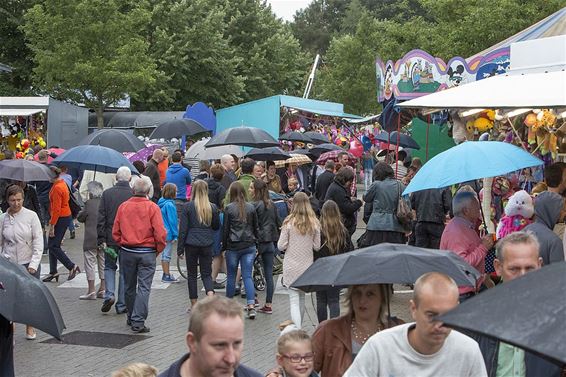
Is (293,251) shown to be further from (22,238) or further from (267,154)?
(267,154)

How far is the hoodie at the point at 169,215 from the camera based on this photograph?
15.1 metres

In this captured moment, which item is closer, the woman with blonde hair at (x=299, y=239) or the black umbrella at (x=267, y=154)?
the woman with blonde hair at (x=299, y=239)

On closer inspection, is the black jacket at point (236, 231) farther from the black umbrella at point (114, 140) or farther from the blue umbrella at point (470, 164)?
the black umbrella at point (114, 140)

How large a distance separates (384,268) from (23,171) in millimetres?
9413

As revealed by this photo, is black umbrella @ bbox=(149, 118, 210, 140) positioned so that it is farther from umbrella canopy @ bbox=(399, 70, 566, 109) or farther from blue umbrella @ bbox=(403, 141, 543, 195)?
blue umbrella @ bbox=(403, 141, 543, 195)

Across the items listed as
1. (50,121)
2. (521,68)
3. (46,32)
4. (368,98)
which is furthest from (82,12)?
(521,68)

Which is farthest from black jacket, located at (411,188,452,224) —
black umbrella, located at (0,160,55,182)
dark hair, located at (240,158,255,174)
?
black umbrella, located at (0,160,55,182)

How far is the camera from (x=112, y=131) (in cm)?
1811

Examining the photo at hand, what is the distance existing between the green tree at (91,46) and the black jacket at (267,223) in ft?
81.2

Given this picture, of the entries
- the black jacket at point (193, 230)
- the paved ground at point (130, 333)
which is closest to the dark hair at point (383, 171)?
the paved ground at point (130, 333)

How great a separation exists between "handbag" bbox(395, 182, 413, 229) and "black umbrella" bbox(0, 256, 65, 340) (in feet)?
24.9

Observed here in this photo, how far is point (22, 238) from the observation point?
35.8ft

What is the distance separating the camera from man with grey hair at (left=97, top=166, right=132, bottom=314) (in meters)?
12.4

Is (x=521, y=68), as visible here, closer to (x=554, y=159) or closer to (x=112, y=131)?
(x=554, y=159)
